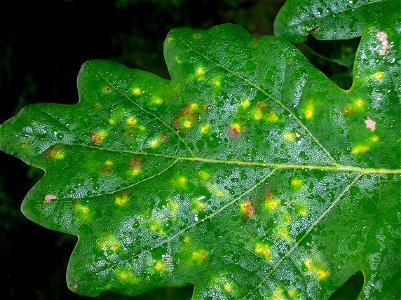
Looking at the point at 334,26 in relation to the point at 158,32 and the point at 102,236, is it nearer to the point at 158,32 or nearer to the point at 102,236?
the point at 102,236

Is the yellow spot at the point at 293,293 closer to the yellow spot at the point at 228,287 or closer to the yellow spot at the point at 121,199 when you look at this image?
the yellow spot at the point at 228,287

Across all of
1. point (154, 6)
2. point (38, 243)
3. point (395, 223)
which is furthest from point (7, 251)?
point (395, 223)

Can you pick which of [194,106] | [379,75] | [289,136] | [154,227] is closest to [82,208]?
[154,227]

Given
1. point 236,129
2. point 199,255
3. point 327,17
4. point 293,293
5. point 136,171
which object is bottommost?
point 293,293

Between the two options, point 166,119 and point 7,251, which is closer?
point 166,119

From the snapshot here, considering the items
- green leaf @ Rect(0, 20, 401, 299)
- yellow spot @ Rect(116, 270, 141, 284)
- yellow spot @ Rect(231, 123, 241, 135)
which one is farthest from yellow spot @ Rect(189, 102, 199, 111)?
yellow spot @ Rect(116, 270, 141, 284)

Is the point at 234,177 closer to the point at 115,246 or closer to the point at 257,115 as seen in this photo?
the point at 257,115
